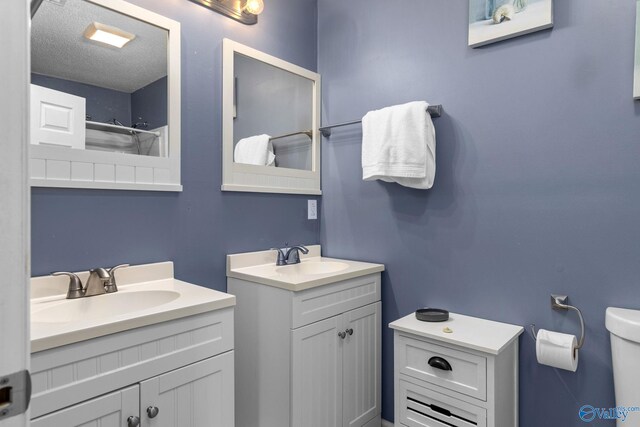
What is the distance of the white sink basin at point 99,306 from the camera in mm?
1186

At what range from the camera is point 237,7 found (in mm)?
1814

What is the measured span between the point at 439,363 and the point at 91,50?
71.5 inches

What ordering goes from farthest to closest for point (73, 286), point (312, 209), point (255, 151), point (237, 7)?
point (312, 209) < point (255, 151) < point (237, 7) < point (73, 286)

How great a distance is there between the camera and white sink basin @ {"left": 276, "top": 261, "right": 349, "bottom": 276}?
77.4 inches

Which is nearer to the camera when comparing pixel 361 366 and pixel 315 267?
pixel 361 366

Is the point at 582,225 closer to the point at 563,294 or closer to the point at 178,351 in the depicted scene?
the point at 563,294

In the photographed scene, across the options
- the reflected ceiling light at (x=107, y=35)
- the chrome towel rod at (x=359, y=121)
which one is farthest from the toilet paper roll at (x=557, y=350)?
the reflected ceiling light at (x=107, y=35)

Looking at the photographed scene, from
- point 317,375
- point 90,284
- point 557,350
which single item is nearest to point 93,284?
point 90,284

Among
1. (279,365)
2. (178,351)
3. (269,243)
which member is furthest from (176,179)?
(279,365)

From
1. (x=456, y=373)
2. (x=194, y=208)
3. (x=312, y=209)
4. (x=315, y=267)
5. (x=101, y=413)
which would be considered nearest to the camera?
(x=101, y=413)

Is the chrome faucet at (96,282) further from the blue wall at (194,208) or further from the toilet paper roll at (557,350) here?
the toilet paper roll at (557,350)

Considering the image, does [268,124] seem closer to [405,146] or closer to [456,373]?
[405,146]

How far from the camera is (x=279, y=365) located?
→ 1549 millimetres

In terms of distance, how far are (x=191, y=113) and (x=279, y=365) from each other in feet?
3.83
